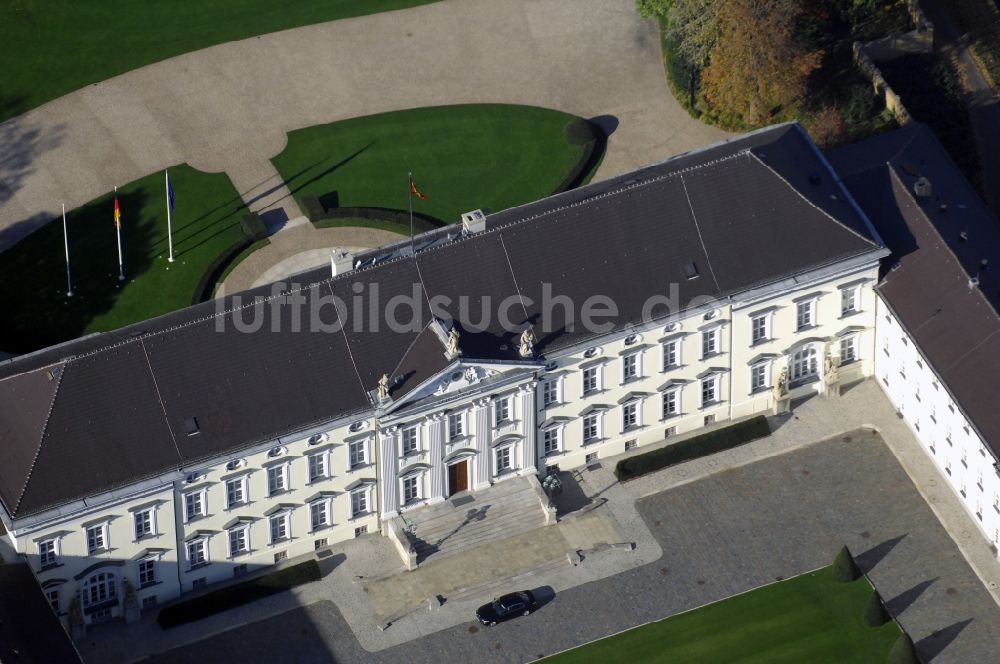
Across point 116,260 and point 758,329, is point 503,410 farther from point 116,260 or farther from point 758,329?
point 116,260

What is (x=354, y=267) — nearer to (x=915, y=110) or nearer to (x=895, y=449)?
(x=895, y=449)

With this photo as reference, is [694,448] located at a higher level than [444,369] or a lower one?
lower

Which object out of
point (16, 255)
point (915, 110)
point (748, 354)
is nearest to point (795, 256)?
point (748, 354)

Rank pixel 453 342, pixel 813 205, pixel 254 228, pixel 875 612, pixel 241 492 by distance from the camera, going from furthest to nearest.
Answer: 1. pixel 254 228
2. pixel 813 205
3. pixel 241 492
4. pixel 875 612
5. pixel 453 342

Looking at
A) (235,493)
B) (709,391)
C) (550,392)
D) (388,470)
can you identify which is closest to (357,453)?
(388,470)

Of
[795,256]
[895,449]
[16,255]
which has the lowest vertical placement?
[895,449]

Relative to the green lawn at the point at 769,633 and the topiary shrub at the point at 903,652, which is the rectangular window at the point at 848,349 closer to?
the green lawn at the point at 769,633

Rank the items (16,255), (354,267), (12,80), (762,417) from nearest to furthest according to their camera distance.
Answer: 1. (354,267)
2. (762,417)
3. (16,255)
4. (12,80)
